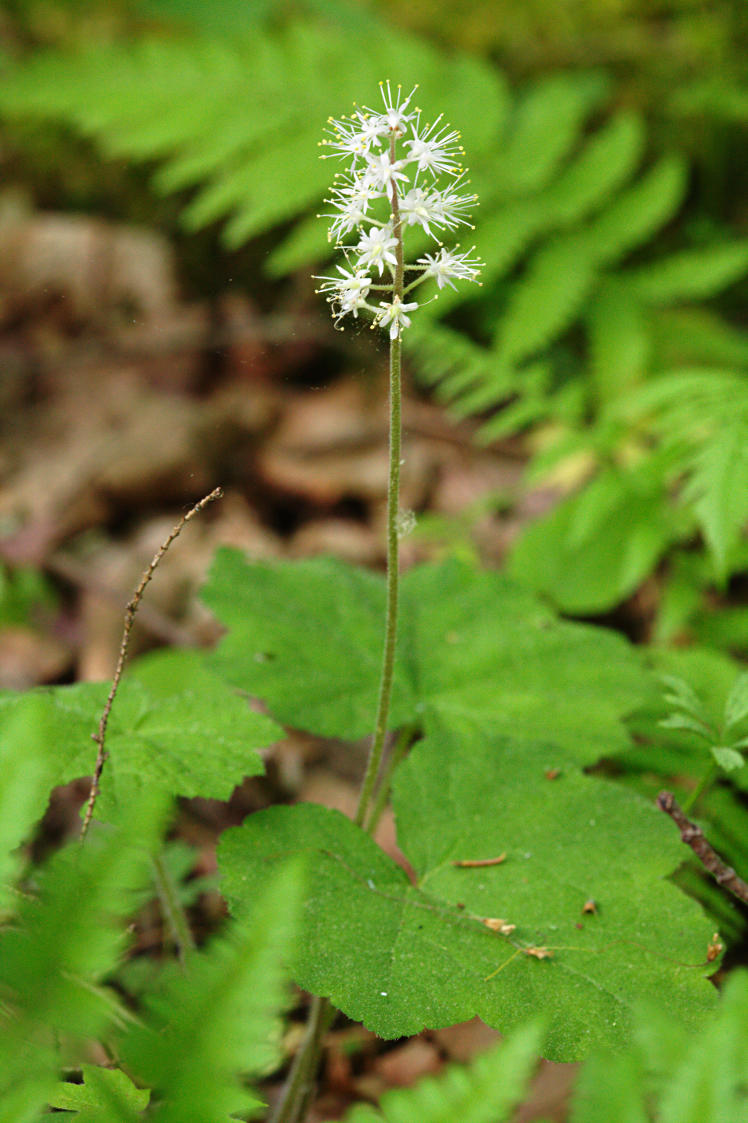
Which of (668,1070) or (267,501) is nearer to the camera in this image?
(668,1070)

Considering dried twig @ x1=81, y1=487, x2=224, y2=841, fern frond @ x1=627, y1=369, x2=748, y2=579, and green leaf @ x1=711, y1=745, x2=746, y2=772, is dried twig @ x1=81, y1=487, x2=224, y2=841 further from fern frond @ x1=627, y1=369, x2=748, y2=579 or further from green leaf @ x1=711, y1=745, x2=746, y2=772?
fern frond @ x1=627, y1=369, x2=748, y2=579

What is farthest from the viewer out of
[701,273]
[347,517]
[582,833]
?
[347,517]

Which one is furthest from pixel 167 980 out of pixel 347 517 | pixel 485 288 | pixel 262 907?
pixel 485 288

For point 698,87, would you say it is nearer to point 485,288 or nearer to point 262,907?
point 485,288

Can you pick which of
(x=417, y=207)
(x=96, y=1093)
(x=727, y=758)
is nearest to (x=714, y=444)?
(x=727, y=758)

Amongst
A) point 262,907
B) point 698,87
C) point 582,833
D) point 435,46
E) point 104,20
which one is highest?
point 104,20

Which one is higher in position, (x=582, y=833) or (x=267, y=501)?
(x=267, y=501)
